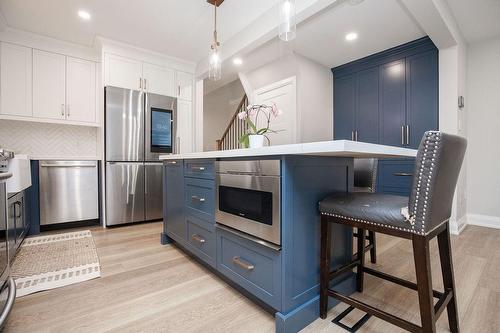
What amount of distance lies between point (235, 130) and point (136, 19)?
107 inches

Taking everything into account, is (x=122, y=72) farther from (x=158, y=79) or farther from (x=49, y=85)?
(x=49, y=85)

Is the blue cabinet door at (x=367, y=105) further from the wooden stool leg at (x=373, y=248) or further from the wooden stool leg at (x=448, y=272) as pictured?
the wooden stool leg at (x=448, y=272)

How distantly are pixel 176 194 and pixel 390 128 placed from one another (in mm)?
3217

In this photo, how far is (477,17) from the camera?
8.98 feet

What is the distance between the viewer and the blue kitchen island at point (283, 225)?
1.11 metres

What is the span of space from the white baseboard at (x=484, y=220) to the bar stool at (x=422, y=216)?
9.91ft

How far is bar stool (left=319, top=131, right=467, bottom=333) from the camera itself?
0.88 metres

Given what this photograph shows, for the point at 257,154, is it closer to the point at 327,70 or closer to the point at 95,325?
the point at 95,325

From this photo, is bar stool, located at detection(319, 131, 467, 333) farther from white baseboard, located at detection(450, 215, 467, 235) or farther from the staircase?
the staircase

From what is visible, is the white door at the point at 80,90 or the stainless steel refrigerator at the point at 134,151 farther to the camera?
the white door at the point at 80,90

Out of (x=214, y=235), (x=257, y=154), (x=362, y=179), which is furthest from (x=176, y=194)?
(x=362, y=179)

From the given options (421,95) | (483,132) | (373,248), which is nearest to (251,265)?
(373,248)

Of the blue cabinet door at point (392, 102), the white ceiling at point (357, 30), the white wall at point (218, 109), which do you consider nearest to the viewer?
the white ceiling at point (357, 30)

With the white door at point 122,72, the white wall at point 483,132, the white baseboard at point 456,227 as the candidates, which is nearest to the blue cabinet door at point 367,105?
the white wall at point 483,132
